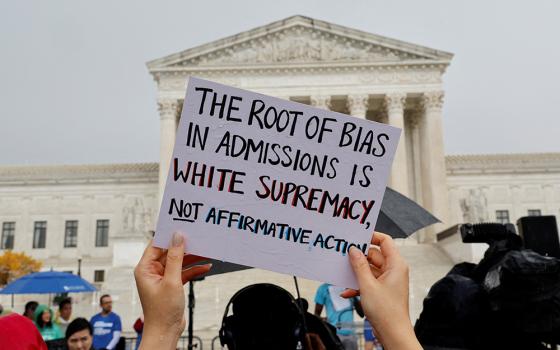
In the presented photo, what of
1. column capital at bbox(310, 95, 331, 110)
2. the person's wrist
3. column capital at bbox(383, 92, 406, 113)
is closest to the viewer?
the person's wrist

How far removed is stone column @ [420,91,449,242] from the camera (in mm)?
36062

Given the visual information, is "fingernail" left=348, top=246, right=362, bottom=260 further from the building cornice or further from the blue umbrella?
the building cornice

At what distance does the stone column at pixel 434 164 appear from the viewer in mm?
36062

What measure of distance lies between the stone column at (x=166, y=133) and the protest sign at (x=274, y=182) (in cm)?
3542

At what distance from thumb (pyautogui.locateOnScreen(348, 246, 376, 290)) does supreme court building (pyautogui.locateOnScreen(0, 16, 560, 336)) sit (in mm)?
16833

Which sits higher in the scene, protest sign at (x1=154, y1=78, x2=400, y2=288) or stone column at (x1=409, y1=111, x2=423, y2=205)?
stone column at (x1=409, y1=111, x2=423, y2=205)

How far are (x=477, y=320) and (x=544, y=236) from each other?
744 millimetres

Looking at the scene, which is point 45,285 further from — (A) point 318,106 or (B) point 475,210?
(B) point 475,210

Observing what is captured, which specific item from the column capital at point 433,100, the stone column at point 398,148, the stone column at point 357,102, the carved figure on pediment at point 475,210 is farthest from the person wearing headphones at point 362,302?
the column capital at point 433,100

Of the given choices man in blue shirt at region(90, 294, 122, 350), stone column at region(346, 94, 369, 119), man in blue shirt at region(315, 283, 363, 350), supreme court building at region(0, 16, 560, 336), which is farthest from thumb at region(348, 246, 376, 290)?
stone column at region(346, 94, 369, 119)

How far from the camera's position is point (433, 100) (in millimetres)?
37750

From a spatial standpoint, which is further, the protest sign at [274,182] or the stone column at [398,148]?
the stone column at [398,148]

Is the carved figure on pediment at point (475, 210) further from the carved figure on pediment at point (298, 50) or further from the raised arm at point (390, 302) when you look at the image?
the raised arm at point (390, 302)

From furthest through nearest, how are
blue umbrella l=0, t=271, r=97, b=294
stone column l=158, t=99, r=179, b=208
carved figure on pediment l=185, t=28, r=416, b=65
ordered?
carved figure on pediment l=185, t=28, r=416, b=65 < stone column l=158, t=99, r=179, b=208 < blue umbrella l=0, t=271, r=97, b=294
